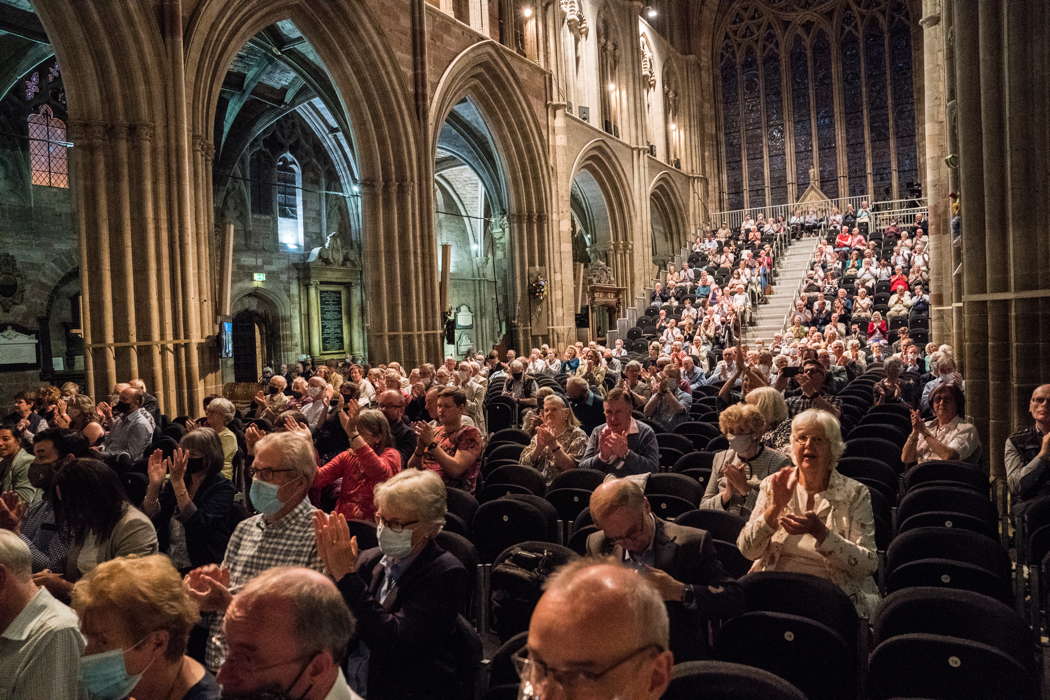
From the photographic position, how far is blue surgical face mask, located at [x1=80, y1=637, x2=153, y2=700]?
214 centimetres

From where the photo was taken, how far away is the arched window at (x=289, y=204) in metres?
25.2

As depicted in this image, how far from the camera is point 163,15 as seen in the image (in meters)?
12.2

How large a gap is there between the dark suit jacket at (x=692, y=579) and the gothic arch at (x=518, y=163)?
17.9 metres

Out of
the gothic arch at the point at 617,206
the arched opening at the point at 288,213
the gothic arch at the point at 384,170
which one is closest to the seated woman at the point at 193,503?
the gothic arch at the point at 384,170

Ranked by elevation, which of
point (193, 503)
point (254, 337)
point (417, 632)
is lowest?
point (417, 632)

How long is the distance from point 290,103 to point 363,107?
6.93 m

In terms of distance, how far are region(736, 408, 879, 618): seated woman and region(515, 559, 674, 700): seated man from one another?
5.80 ft

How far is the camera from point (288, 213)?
25.5 m

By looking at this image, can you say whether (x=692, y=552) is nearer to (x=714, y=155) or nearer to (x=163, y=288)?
(x=163, y=288)

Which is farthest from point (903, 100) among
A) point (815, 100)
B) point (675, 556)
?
point (675, 556)

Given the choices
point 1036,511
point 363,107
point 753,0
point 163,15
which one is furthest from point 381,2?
point 753,0

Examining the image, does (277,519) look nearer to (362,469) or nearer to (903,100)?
(362,469)

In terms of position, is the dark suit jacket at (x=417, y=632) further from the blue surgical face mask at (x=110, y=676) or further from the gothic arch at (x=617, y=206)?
the gothic arch at (x=617, y=206)

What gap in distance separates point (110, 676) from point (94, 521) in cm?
158
